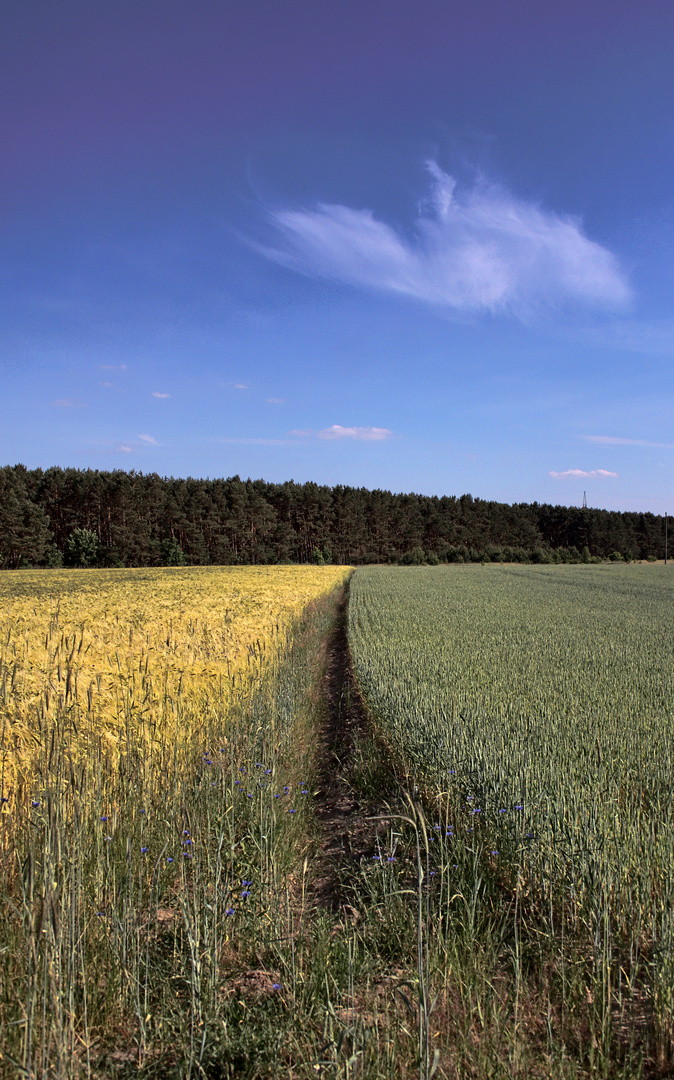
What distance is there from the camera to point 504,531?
293ft

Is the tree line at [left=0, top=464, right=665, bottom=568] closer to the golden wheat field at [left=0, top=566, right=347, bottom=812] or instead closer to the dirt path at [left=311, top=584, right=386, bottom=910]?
the golden wheat field at [left=0, top=566, right=347, bottom=812]

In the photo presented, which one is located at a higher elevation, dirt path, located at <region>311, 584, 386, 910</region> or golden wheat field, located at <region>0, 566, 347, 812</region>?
golden wheat field, located at <region>0, 566, 347, 812</region>

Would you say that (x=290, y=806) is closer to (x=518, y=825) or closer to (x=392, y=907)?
(x=392, y=907)

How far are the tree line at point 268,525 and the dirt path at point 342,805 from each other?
51.7 m

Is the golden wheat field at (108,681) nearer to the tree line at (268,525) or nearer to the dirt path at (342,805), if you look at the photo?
the dirt path at (342,805)

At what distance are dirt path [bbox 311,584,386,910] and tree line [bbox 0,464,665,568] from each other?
2034 inches

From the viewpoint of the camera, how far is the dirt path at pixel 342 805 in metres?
3.86

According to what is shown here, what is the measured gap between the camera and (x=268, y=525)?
222ft

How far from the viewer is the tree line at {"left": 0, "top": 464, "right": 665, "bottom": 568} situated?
179 ft

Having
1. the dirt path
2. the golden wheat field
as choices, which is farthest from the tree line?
the dirt path

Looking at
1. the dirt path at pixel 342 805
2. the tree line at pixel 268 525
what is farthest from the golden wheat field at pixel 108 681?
the tree line at pixel 268 525

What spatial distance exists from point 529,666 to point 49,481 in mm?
59202

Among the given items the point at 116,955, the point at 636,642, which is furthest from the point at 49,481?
the point at 116,955

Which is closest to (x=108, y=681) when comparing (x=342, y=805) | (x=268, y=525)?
(x=342, y=805)
